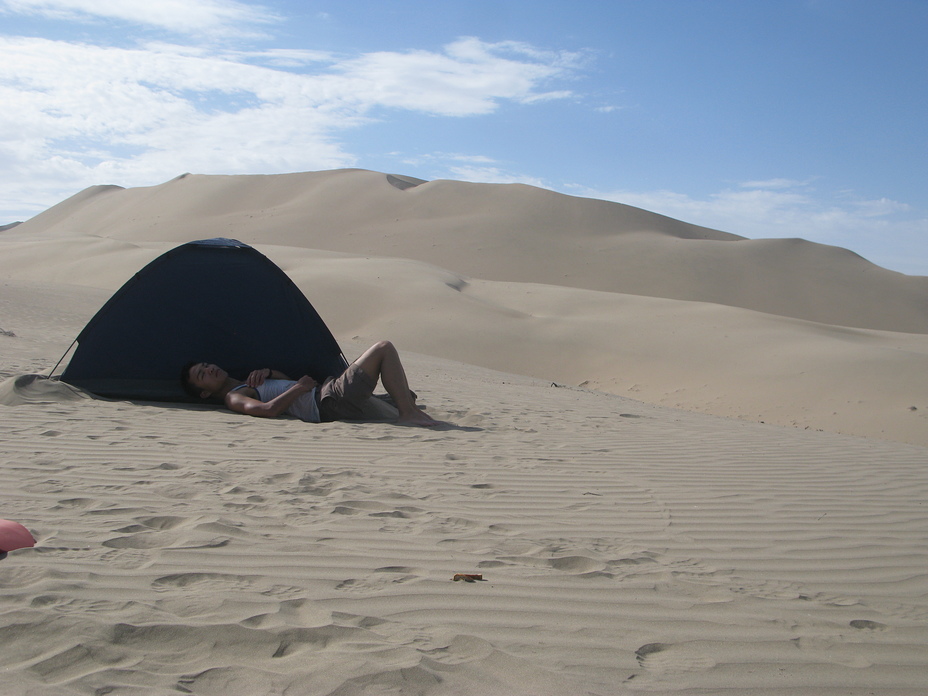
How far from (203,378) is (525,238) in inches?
1558

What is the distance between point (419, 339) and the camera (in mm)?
18188

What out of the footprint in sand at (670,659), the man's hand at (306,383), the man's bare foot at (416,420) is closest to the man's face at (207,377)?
the man's hand at (306,383)

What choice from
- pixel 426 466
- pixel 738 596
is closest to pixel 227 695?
pixel 738 596

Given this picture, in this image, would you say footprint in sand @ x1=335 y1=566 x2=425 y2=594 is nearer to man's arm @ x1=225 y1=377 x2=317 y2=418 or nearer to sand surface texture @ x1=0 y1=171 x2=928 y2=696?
sand surface texture @ x1=0 y1=171 x2=928 y2=696

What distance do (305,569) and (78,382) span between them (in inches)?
191

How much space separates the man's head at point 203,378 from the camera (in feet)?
22.2

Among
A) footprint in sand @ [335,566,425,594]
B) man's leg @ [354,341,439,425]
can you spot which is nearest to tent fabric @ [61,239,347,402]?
man's leg @ [354,341,439,425]

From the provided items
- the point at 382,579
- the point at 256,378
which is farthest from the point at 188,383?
the point at 382,579

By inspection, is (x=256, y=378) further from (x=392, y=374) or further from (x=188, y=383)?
(x=392, y=374)

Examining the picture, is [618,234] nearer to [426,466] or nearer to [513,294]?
[513,294]

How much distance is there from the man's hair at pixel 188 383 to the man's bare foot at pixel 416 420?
1.87m

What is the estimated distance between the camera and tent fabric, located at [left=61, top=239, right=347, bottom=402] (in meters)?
6.89

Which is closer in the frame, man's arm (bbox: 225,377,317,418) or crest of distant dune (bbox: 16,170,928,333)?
man's arm (bbox: 225,377,317,418)

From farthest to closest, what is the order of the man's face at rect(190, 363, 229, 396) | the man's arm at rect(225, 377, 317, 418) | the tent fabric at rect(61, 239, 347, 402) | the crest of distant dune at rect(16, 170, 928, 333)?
the crest of distant dune at rect(16, 170, 928, 333), the tent fabric at rect(61, 239, 347, 402), the man's face at rect(190, 363, 229, 396), the man's arm at rect(225, 377, 317, 418)
